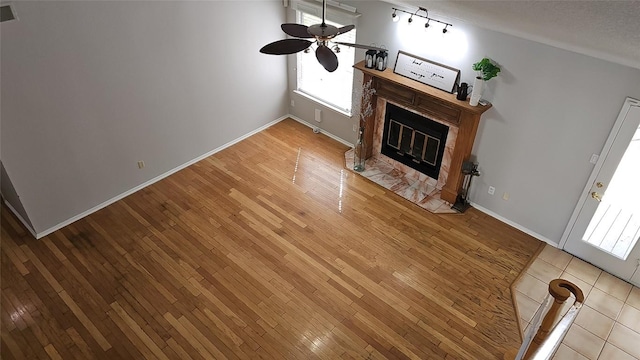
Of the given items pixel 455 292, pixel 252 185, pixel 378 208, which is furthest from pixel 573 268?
pixel 252 185

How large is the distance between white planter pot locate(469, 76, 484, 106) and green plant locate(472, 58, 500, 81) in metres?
0.09

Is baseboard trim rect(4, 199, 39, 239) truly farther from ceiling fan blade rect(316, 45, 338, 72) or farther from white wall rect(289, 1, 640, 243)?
white wall rect(289, 1, 640, 243)

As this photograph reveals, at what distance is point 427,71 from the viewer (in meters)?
5.68

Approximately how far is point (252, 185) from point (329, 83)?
2094mm

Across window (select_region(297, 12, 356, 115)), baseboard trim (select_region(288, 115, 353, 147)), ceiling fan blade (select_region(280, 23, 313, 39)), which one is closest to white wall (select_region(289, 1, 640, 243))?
window (select_region(297, 12, 356, 115))

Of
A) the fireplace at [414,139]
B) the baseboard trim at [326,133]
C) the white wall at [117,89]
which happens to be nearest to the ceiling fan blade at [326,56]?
the fireplace at [414,139]

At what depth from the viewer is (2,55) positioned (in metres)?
4.41

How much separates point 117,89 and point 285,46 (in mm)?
2852

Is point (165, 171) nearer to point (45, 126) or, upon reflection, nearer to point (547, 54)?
point (45, 126)

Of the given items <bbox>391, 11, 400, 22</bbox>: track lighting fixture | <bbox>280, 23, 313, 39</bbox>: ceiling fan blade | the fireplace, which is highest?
<bbox>280, 23, 313, 39</bbox>: ceiling fan blade

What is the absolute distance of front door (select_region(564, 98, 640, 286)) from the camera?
455 centimetres

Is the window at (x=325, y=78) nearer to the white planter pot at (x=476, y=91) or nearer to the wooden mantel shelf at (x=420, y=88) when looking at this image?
the wooden mantel shelf at (x=420, y=88)

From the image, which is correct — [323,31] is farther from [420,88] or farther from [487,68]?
[420,88]

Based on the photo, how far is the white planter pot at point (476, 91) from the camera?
16.9 ft
